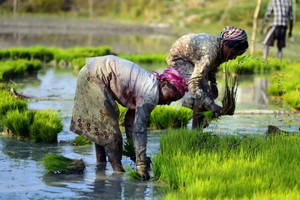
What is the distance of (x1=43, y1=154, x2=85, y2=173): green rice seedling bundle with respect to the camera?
5.43 meters

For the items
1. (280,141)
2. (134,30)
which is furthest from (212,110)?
(134,30)

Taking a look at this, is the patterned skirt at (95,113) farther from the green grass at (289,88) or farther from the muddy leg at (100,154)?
the green grass at (289,88)

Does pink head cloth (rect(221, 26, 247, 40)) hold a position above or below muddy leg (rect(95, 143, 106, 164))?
above

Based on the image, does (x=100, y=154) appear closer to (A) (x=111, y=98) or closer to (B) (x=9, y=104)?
(A) (x=111, y=98)

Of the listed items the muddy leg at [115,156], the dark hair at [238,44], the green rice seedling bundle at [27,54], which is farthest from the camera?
the green rice seedling bundle at [27,54]

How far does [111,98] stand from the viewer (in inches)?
218

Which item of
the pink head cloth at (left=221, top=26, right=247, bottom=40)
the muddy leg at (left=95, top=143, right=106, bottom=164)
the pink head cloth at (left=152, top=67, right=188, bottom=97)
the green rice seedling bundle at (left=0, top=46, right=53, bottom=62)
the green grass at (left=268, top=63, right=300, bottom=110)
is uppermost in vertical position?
the pink head cloth at (left=221, top=26, right=247, bottom=40)

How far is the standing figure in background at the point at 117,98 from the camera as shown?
17.2 ft

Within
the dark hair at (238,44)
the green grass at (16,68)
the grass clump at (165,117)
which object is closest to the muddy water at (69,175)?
the grass clump at (165,117)

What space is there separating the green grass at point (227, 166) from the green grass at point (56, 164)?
2.44ft

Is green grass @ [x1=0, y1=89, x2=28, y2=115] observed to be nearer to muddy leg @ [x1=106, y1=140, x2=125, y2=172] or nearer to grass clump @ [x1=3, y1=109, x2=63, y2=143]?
grass clump @ [x1=3, y1=109, x2=63, y2=143]

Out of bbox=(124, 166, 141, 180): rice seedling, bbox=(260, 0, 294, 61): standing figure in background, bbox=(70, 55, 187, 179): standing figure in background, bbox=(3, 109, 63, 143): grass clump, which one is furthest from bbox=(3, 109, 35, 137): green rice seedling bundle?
bbox=(260, 0, 294, 61): standing figure in background

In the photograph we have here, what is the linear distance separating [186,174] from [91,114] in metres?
1.09

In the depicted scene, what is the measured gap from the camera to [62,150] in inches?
256
